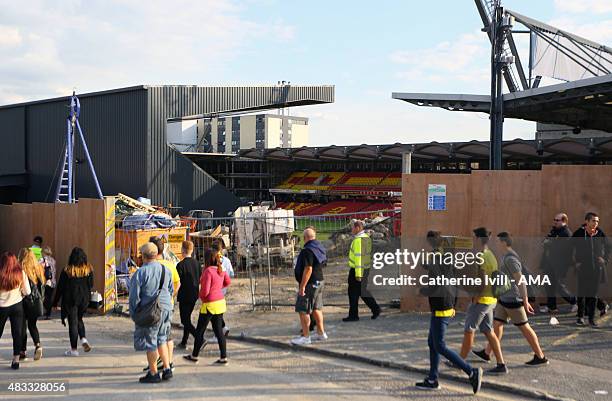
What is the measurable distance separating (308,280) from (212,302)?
1.50 meters

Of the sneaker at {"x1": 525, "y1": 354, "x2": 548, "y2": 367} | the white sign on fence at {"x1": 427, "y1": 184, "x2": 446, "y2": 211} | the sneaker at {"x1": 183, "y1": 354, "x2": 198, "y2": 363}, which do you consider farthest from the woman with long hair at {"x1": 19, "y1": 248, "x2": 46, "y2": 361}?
the sneaker at {"x1": 525, "y1": 354, "x2": 548, "y2": 367}

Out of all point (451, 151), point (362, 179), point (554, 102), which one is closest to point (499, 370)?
point (554, 102)

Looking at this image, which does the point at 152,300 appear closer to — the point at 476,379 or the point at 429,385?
the point at 429,385

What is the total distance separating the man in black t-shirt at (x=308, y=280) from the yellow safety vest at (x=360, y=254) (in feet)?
4.74

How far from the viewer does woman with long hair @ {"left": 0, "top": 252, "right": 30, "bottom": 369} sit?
8.09m

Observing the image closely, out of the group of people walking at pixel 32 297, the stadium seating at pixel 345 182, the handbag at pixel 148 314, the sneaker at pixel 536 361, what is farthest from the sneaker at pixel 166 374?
the stadium seating at pixel 345 182

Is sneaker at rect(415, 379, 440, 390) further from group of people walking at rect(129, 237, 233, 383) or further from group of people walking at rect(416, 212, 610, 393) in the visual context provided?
group of people walking at rect(129, 237, 233, 383)

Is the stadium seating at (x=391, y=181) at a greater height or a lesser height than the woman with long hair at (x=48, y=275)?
greater

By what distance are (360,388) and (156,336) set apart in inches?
99.0

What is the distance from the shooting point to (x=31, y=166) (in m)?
42.8

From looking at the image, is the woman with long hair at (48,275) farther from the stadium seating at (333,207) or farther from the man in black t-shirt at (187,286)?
the stadium seating at (333,207)

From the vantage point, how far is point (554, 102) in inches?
871

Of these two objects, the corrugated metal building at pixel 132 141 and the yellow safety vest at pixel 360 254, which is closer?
the yellow safety vest at pixel 360 254

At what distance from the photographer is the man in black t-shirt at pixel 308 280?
9102mm
